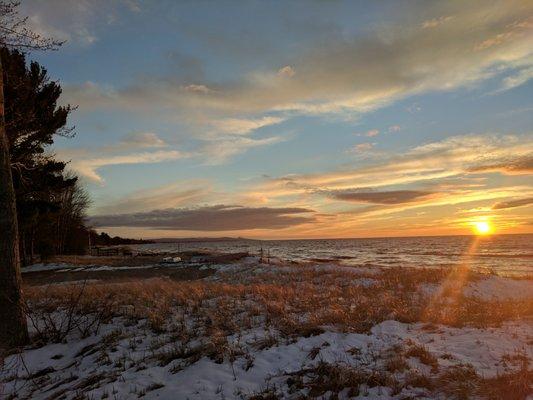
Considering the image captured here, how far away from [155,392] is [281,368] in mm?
1755

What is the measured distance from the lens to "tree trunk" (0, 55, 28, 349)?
326 inches

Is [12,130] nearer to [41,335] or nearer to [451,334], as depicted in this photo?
[41,335]

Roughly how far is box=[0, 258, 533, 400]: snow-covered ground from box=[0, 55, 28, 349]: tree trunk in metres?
0.53

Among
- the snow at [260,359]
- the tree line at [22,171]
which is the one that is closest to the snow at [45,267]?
the tree line at [22,171]

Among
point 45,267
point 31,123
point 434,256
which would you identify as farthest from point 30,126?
point 434,256

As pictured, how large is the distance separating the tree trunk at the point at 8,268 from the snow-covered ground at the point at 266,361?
0.53 metres

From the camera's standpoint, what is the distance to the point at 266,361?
638cm

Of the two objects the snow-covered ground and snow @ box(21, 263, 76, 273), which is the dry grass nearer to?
the snow-covered ground

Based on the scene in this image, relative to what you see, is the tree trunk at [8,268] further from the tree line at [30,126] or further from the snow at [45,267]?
the snow at [45,267]

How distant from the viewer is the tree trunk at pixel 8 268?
8.29 m

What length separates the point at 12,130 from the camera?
1927 cm

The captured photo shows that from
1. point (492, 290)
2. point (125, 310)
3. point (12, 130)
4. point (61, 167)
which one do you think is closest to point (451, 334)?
point (125, 310)

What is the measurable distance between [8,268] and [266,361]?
551 cm

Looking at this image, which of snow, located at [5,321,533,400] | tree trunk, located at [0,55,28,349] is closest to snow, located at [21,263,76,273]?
tree trunk, located at [0,55,28,349]
